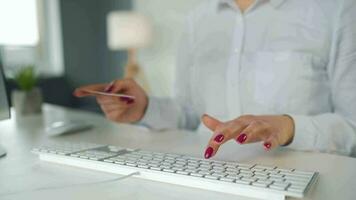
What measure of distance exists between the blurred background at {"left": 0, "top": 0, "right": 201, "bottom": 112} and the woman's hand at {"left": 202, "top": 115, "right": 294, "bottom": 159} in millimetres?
Answer: 1840

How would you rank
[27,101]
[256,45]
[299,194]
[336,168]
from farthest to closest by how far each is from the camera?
[27,101] < [256,45] < [336,168] < [299,194]

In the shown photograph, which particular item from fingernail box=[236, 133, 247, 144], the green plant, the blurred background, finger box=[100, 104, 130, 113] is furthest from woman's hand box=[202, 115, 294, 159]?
the blurred background

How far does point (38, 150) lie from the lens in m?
0.76

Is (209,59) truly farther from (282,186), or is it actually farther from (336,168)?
(282,186)

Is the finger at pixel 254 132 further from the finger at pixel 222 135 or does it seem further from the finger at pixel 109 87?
the finger at pixel 109 87

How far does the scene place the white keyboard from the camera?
52cm

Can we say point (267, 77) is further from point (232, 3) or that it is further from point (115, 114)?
point (115, 114)

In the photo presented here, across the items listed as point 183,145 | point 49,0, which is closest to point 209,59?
point 183,145

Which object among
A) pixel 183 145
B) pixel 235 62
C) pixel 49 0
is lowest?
pixel 183 145

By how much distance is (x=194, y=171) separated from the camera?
0.59 m

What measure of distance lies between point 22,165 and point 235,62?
1.99 feet

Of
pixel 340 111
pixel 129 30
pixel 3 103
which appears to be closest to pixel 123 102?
pixel 3 103

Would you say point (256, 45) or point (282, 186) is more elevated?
point (256, 45)

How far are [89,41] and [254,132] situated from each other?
2535mm
